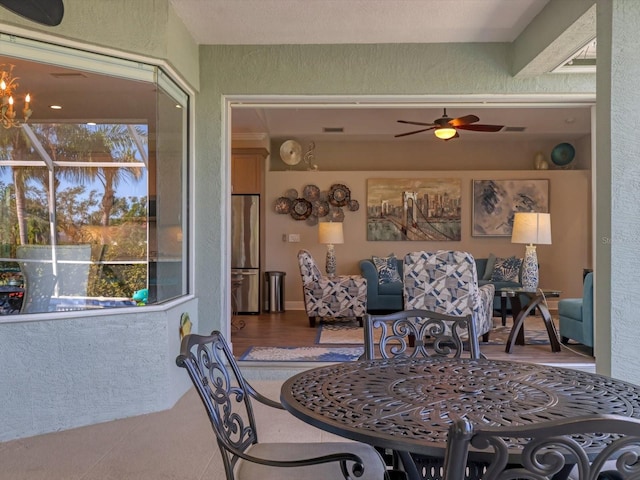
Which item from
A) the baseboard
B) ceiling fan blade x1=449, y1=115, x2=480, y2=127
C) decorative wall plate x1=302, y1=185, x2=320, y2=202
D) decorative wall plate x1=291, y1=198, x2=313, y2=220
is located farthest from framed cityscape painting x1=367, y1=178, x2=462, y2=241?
ceiling fan blade x1=449, y1=115, x2=480, y2=127

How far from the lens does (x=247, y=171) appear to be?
26.3ft

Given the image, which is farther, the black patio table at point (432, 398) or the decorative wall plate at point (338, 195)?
the decorative wall plate at point (338, 195)

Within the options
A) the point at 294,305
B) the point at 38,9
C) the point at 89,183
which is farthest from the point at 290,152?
the point at 38,9

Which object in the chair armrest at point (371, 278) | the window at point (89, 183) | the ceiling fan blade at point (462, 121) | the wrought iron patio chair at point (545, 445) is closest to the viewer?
the wrought iron patio chair at point (545, 445)

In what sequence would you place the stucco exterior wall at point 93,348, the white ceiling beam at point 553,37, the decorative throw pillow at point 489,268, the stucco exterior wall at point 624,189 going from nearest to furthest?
the stucco exterior wall at point 624,189 → the stucco exterior wall at point 93,348 → the white ceiling beam at point 553,37 → the decorative throw pillow at point 489,268

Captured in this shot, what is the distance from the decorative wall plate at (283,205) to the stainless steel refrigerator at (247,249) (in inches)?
25.7

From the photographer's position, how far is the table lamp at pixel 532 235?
18.2 ft

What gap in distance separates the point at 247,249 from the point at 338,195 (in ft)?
5.74

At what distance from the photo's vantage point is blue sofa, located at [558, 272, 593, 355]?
503cm

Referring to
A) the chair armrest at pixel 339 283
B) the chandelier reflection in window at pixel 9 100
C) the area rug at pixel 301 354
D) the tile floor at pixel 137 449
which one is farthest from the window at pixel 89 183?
the chair armrest at pixel 339 283

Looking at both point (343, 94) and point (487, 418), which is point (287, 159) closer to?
point (343, 94)

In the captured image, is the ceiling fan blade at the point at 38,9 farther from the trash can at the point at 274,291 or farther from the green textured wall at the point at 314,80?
the trash can at the point at 274,291

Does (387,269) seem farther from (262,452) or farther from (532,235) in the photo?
(262,452)

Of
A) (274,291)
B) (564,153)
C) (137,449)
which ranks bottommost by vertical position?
(137,449)
